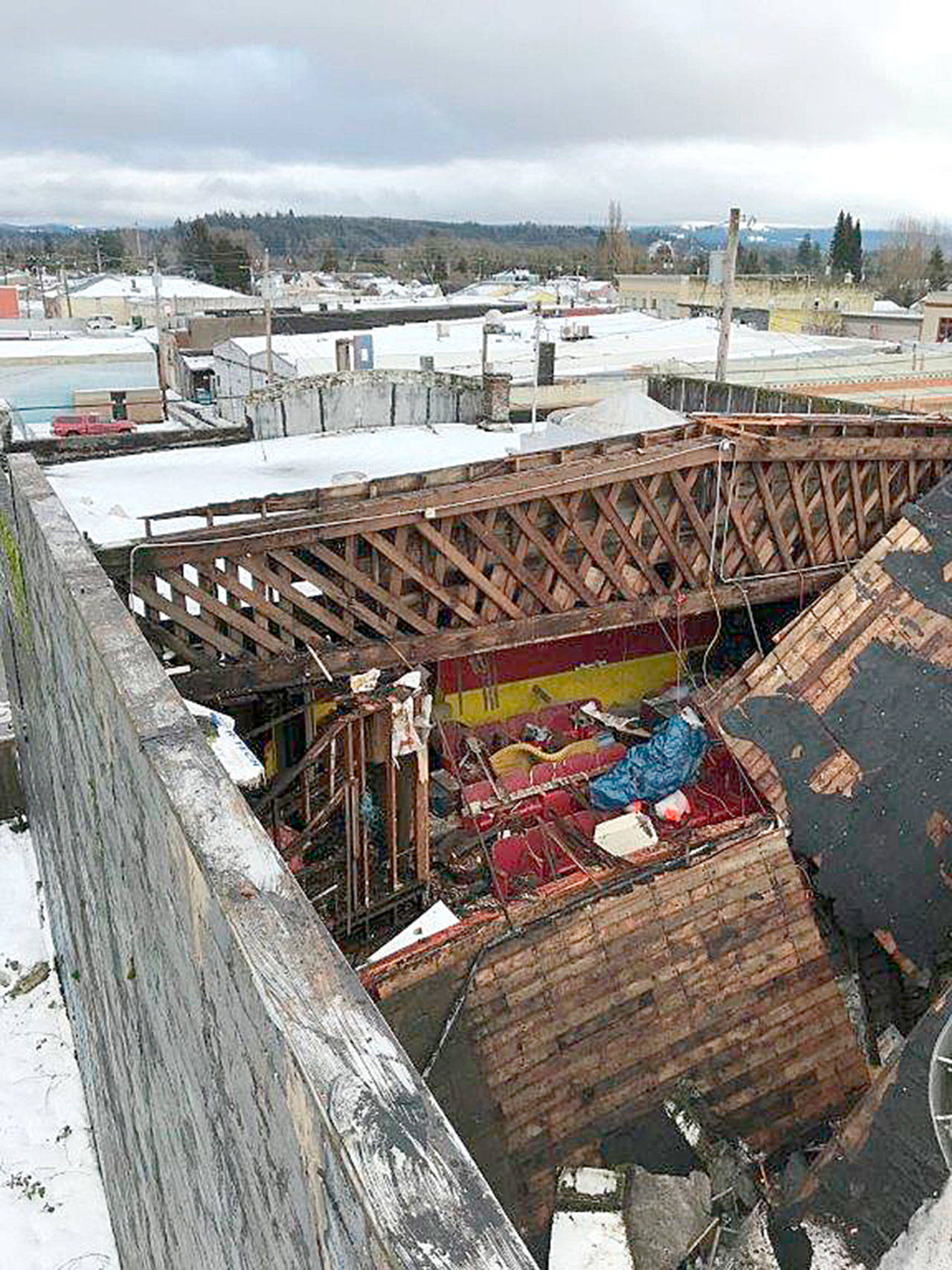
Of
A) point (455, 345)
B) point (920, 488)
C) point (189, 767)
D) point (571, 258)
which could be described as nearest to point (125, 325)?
point (455, 345)

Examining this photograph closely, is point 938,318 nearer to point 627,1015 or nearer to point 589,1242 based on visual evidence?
point 627,1015

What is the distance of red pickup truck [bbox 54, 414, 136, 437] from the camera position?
25.0 metres

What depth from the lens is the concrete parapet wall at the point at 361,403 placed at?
15820mm

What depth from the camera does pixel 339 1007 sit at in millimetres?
2074

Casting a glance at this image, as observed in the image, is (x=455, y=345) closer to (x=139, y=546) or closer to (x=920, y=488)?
(x=920, y=488)

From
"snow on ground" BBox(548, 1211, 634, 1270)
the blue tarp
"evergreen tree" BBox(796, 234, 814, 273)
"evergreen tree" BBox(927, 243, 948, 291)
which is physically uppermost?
"evergreen tree" BBox(796, 234, 814, 273)

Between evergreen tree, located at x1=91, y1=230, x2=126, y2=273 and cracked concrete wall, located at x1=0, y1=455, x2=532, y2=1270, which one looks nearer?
cracked concrete wall, located at x1=0, y1=455, x2=532, y2=1270

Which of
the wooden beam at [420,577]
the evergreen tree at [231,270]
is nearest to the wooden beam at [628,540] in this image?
the wooden beam at [420,577]

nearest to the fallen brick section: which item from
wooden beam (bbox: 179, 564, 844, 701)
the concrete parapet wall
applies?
wooden beam (bbox: 179, 564, 844, 701)

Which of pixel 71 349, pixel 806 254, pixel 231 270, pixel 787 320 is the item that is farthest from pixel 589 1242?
pixel 806 254

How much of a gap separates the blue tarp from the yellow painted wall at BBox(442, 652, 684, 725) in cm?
144

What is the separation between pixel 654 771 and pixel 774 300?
47.6m

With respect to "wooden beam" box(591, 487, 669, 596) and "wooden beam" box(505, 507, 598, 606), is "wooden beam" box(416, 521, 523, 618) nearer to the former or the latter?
"wooden beam" box(505, 507, 598, 606)

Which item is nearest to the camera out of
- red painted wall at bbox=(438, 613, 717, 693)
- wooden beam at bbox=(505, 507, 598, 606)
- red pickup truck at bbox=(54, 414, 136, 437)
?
wooden beam at bbox=(505, 507, 598, 606)
